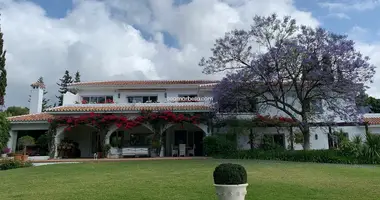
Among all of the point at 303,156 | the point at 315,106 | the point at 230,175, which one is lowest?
the point at 303,156

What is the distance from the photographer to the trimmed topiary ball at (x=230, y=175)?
5602 mm

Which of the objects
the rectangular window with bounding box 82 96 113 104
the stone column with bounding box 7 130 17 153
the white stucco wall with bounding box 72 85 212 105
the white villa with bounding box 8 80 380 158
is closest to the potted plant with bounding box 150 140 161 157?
the white villa with bounding box 8 80 380 158

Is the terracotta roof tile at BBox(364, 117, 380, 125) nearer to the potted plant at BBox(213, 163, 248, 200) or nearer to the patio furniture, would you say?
the patio furniture

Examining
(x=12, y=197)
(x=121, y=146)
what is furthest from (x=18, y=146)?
(x=12, y=197)

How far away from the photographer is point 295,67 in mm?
20766

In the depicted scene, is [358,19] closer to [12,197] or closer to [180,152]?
[180,152]

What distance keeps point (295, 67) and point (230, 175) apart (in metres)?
16.8

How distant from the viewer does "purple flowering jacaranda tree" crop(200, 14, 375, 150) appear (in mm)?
20094

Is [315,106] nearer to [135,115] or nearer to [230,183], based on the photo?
[135,115]

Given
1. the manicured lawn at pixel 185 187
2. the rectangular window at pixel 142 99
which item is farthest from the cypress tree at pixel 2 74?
the manicured lawn at pixel 185 187

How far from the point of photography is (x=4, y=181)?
40.0 feet

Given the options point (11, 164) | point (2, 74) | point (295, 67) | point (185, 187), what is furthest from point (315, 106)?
point (2, 74)

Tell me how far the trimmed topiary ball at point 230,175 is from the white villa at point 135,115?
60.3 feet

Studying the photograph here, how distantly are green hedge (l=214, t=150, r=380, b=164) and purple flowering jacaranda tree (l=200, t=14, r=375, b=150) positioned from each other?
2321 mm
